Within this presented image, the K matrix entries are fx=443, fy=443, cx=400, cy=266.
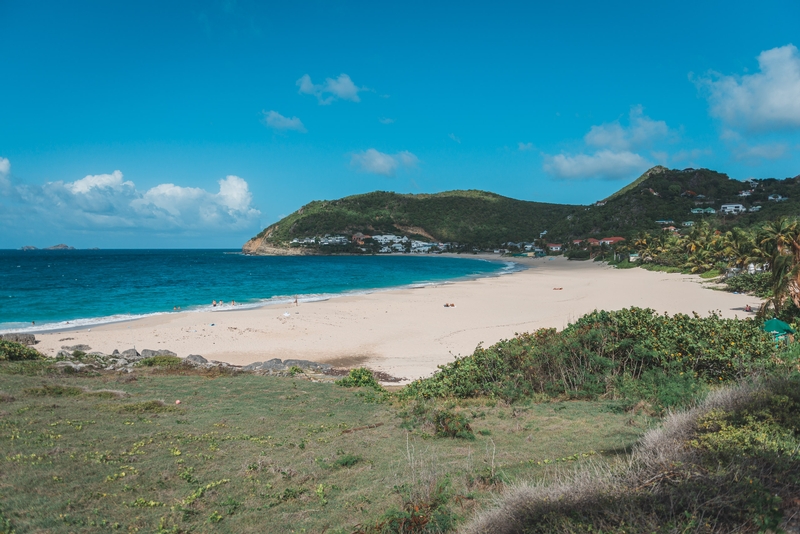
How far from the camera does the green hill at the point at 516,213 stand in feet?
320

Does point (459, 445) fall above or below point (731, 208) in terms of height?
below

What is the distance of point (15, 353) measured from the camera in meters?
12.3

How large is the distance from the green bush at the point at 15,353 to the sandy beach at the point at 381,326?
4.06 m

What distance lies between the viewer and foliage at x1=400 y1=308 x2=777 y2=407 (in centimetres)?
741

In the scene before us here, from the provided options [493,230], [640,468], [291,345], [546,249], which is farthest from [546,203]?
[640,468]

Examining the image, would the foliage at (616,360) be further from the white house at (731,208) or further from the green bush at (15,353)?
the white house at (731,208)

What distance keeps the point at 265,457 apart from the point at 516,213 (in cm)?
14912

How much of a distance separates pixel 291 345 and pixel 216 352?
115 inches

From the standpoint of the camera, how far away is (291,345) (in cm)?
1867

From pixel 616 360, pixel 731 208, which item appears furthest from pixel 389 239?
pixel 616 360

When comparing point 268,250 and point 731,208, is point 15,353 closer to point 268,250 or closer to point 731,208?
point 731,208

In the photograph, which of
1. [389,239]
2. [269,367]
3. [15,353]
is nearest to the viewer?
[15,353]

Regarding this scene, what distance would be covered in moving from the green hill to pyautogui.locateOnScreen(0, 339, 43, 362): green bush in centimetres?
8446

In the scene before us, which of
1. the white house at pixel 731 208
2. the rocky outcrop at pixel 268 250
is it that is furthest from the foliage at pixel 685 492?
the rocky outcrop at pixel 268 250
